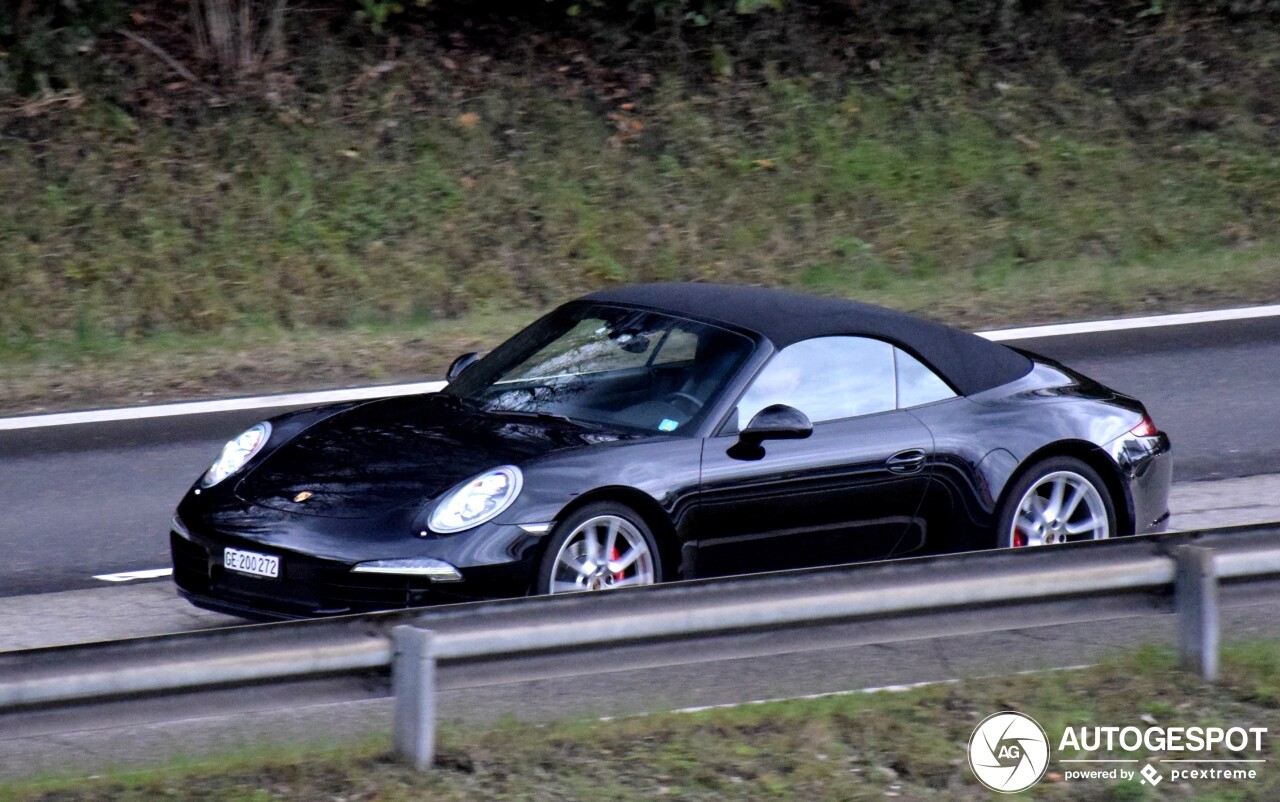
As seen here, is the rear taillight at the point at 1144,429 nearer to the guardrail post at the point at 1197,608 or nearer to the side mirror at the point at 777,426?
the side mirror at the point at 777,426

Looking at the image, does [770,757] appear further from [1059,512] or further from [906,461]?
[1059,512]

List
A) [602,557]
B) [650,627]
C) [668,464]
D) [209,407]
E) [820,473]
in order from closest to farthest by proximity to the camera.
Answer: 1. [650,627]
2. [602,557]
3. [668,464]
4. [820,473]
5. [209,407]

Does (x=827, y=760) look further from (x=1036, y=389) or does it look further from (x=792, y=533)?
(x=1036, y=389)

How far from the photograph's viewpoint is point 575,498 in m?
6.11

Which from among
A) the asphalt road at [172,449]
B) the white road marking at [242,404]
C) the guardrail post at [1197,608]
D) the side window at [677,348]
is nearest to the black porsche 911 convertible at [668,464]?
the side window at [677,348]

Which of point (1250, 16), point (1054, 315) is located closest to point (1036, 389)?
point (1054, 315)

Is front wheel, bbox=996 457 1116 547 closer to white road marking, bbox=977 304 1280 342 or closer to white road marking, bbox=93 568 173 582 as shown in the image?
white road marking, bbox=93 568 173 582

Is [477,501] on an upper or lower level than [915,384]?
lower

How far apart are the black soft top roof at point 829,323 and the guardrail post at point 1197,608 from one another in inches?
77.6

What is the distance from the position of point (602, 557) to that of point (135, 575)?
8.61 ft

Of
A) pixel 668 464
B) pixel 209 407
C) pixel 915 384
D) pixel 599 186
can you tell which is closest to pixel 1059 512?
pixel 915 384

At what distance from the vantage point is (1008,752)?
4.86 m

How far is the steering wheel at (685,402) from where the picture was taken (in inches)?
264

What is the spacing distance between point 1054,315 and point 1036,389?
576cm
